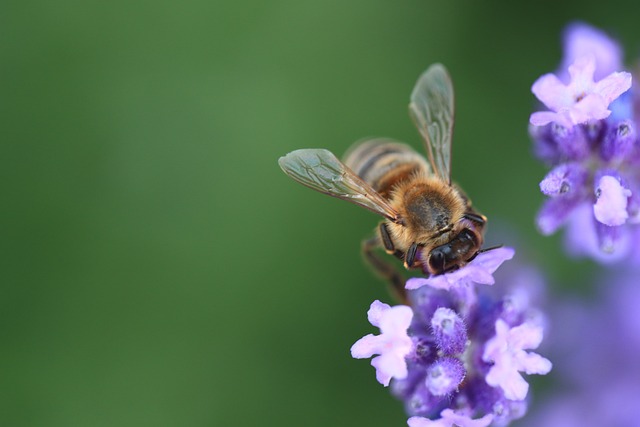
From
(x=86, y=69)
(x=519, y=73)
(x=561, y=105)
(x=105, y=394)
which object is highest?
(x=86, y=69)

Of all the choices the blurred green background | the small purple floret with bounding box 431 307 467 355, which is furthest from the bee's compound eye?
the blurred green background

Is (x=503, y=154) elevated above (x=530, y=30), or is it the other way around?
(x=530, y=30)

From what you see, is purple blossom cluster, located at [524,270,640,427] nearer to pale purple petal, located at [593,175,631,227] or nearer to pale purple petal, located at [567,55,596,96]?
pale purple petal, located at [593,175,631,227]

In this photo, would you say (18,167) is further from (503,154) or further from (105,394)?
(503,154)

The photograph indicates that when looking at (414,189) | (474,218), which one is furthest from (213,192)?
(474,218)

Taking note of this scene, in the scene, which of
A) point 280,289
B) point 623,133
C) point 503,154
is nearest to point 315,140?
point 280,289
